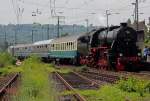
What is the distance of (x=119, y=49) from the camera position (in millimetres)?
34156

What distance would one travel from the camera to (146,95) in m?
16.6

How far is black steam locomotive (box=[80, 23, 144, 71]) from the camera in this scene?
33.7 m

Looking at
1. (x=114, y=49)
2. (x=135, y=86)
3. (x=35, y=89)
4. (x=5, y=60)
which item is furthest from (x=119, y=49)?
(x=35, y=89)

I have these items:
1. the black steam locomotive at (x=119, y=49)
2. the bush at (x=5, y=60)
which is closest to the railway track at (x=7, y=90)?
the black steam locomotive at (x=119, y=49)

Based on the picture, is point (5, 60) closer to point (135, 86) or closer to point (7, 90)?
point (7, 90)

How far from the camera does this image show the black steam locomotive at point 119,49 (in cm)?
3366

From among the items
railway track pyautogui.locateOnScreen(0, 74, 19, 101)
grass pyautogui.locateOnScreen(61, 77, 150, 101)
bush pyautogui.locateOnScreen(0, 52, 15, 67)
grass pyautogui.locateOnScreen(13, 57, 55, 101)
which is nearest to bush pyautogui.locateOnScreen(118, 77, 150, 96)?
grass pyautogui.locateOnScreen(61, 77, 150, 101)

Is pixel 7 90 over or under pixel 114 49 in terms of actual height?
under

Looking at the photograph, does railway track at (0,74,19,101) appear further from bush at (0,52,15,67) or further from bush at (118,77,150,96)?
bush at (0,52,15,67)

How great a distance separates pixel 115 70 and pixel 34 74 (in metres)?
21.7

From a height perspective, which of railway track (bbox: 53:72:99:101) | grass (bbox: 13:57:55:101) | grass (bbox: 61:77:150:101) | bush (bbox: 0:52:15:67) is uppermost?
grass (bbox: 13:57:55:101)

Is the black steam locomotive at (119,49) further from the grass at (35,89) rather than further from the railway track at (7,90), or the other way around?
the grass at (35,89)

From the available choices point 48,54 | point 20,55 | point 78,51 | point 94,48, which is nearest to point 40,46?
point 48,54

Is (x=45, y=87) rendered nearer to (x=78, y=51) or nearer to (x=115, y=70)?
(x=115, y=70)
